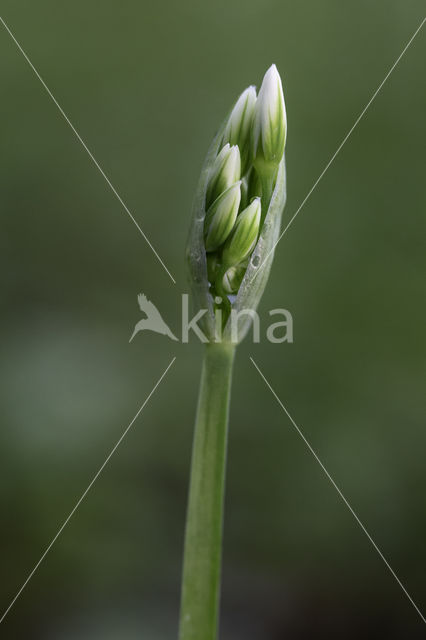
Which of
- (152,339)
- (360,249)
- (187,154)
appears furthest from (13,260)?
(360,249)

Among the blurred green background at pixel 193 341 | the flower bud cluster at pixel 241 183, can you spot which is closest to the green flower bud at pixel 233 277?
the flower bud cluster at pixel 241 183

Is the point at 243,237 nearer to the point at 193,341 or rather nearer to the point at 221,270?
the point at 221,270

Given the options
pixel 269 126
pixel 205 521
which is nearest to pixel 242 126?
pixel 269 126

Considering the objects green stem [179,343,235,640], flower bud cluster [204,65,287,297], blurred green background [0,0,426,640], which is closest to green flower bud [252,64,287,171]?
flower bud cluster [204,65,287,297]

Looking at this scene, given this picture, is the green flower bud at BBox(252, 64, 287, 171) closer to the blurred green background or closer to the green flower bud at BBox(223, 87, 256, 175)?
the green flower bud at BBox(223, 87, 256, 175)

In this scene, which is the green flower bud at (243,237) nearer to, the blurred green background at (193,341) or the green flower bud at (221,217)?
the green flower bud at (221,217)

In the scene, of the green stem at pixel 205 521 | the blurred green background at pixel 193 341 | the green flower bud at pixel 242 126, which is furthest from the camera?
the blurred green background at pixel 193 341

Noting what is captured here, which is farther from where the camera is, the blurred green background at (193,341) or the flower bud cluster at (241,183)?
the blurred green background at (193,341)
